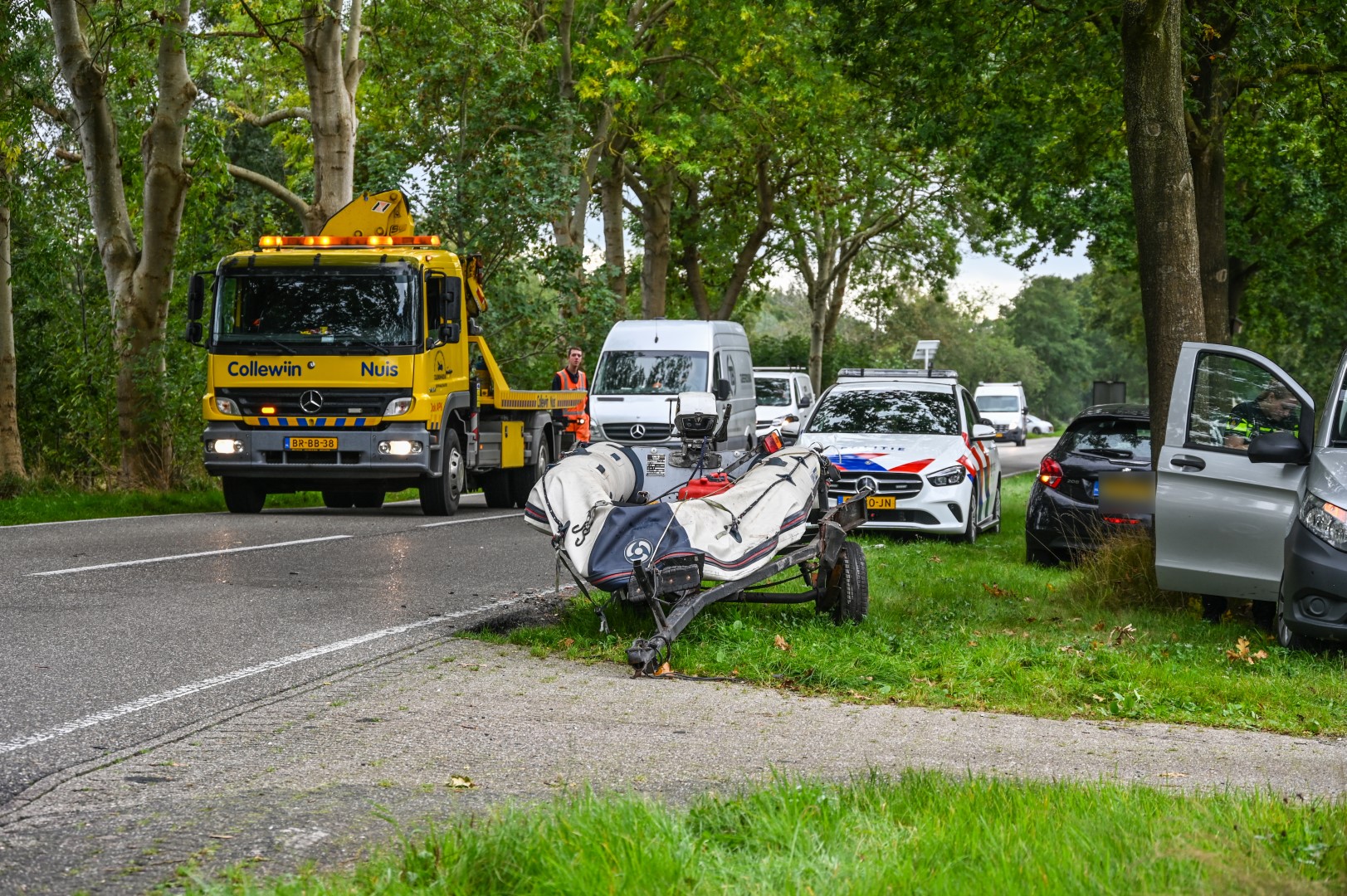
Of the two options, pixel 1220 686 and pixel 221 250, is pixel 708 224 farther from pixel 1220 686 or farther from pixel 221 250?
pixel 1220 686

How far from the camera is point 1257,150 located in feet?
71.8

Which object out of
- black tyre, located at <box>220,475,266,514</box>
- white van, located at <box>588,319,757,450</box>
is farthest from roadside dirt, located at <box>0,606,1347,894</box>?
white van, located at <box>588,319,757,450</box>

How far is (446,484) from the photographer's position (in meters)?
17.3

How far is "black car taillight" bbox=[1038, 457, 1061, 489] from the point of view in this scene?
1291 centimetres

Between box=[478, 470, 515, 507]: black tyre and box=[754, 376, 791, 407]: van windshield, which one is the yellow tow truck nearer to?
box=[478, 470, 515, 507]: black tyre

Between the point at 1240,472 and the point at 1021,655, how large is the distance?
6.33 ft

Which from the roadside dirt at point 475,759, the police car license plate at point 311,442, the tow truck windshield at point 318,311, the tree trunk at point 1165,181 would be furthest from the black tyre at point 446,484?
the roadside dirt at point 475,759

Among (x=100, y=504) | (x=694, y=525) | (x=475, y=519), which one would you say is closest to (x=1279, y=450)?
(x=694, y=525)

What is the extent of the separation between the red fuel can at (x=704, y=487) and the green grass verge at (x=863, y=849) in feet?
12.2

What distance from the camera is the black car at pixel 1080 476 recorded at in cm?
1273

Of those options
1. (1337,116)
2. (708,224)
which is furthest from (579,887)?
(708,224)

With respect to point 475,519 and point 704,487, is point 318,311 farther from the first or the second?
point 704,487

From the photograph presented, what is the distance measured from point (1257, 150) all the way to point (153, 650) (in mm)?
18980

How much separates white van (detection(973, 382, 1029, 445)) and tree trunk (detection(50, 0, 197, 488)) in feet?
115
